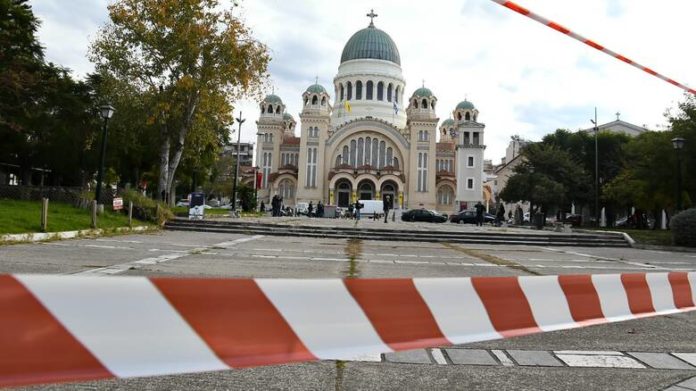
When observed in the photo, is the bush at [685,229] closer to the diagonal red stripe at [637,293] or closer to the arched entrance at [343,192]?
the diagonal red stripe at [637,293]

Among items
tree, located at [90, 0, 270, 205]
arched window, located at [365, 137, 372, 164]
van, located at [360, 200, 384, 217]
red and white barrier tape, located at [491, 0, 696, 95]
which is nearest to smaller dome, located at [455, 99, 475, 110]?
arched window, located at [365, 137, 372, 164]

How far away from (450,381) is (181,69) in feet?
79.8

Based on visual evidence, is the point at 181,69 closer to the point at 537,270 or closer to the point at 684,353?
the point at 537,270

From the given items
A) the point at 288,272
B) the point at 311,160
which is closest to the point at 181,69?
the point at 288,272

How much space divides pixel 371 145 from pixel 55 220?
5823 centimetres

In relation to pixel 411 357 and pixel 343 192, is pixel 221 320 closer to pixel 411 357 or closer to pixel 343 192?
pixel 411 357

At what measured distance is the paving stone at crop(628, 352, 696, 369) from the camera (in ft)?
12.0

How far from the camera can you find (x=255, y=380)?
3.07 metres

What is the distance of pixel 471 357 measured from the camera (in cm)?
373

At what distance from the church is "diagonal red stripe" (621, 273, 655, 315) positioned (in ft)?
206

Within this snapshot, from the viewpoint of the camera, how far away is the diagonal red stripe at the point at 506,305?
2979 mm

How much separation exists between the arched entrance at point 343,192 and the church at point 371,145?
0.45 ft

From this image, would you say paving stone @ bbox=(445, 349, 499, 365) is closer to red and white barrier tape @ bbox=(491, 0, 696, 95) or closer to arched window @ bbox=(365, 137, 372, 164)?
red and white barrier tape @ bbox=(491, 0, 696, 95)

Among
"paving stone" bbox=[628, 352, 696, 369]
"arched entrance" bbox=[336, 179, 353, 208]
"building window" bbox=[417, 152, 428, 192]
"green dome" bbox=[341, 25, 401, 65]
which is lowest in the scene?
"paving stone" bbox=[628, 352, 696, 369]
